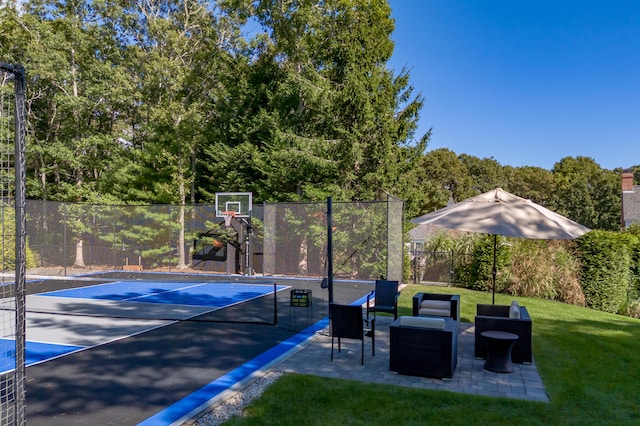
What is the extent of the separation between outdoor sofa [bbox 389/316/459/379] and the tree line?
11.0m

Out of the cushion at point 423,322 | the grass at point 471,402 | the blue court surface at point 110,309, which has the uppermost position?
the cushion at point 423,322

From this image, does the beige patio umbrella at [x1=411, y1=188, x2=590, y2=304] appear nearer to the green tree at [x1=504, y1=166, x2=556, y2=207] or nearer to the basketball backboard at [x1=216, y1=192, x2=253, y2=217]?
the basketball backboard at [x1=216, y1=192, x2=253, y2=217]

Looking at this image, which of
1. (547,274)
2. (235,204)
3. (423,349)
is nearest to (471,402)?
(423,349)

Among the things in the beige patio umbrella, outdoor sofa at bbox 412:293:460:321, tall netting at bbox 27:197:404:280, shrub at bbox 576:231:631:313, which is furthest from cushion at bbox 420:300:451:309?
tall netting at bbox 27:197:404:280

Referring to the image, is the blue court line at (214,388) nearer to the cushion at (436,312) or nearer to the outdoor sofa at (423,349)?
the outdoor sofa at (423,349)

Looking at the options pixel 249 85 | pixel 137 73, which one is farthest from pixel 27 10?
pixel 249 85

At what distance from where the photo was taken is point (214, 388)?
4867 millimetres

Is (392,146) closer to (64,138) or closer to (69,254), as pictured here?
(69,254)

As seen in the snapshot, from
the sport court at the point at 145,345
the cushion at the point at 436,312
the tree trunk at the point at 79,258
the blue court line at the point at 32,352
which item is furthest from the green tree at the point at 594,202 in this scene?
the blue court line at the point at 32,352

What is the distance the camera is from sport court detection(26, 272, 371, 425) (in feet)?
14.7

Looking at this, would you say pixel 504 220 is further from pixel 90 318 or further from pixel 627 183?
pixel 627 183

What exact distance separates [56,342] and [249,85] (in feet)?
48.3

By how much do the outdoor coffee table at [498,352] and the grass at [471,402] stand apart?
0.45 m

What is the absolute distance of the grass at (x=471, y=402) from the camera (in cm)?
402
